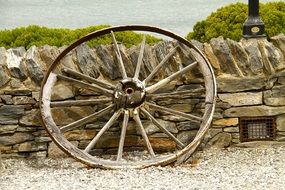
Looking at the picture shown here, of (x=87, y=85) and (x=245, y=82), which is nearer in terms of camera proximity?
(x=87, y=85)

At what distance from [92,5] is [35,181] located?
10494 mm

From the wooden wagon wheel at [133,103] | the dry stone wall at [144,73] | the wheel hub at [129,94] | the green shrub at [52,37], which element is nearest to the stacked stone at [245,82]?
the dry stone wall at [144,73]


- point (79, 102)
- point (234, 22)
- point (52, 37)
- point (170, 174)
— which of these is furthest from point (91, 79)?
point (234, 22)

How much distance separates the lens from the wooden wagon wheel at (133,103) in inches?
244

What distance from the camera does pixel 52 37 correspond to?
812 cm

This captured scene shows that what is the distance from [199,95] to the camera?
654 cm

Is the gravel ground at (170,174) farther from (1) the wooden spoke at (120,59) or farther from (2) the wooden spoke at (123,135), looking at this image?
(1) the wooden spoke at (120,59)

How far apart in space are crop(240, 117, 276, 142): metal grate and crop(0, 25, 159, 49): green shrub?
1673 mm

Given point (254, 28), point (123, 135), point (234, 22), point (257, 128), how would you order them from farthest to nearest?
point (234, 22) → point (254, 28) → point (257, 128) → point (123, 135)

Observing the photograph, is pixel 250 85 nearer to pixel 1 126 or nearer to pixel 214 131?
pixel 214 131

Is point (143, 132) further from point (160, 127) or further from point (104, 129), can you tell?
point (104, 129)

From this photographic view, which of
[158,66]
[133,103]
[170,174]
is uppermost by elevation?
[158,66]

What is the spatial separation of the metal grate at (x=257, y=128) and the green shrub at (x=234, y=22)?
5.03 feet

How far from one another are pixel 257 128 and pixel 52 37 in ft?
8.37
